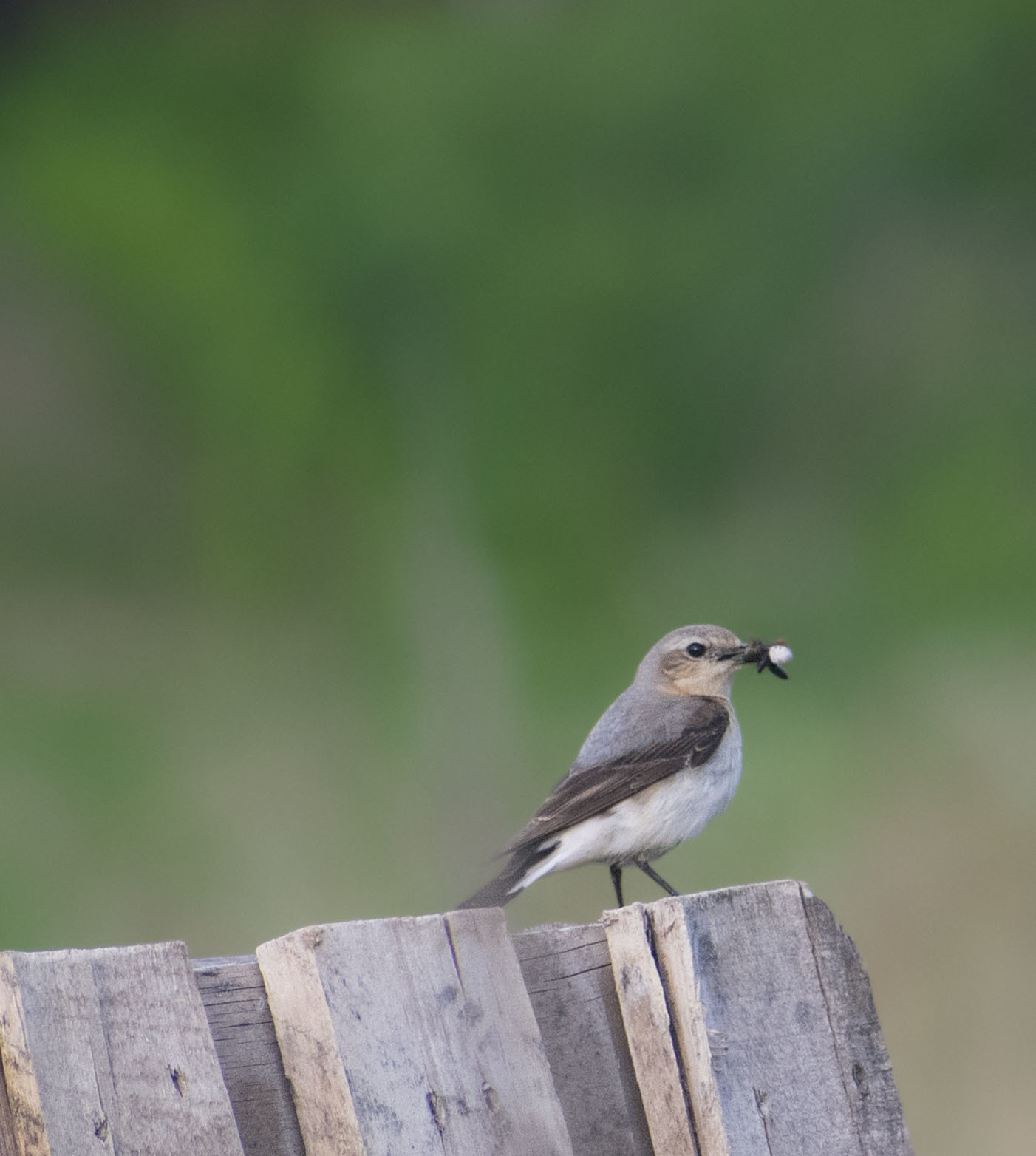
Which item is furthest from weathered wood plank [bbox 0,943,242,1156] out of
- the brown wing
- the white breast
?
the white breast

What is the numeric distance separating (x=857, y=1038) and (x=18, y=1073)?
4.48 feet

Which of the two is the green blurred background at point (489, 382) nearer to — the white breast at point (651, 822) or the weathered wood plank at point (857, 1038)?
the white breast at point (651, 822)

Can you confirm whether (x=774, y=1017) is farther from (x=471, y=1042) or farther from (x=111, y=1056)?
(x=111, y=1056)

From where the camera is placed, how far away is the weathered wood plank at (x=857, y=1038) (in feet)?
7.86

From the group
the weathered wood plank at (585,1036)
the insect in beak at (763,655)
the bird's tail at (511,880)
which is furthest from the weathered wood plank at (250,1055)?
the insect in beak at (763,655)

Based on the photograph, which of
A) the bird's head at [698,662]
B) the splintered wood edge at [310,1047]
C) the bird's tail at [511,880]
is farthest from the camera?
the bird's head at [698,662]

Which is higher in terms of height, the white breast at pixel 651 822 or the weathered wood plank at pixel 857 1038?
the white breast at pixel 651 822

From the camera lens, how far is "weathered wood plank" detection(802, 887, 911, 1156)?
240 cm

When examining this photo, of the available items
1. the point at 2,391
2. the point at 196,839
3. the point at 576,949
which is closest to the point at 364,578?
the point at 196,839

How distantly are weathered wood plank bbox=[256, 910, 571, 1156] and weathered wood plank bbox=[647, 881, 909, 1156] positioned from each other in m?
0.28

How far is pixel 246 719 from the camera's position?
9703 mm

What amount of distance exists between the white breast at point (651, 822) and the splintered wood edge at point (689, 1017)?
247cm

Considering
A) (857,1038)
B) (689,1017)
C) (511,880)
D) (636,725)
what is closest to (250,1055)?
(689,1017)

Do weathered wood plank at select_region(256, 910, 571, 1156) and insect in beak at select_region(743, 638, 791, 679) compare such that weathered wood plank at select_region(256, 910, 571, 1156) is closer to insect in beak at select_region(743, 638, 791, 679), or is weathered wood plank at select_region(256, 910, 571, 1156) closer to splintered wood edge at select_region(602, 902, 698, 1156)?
splintered wood edge at select_region(602, 902, 698, 1156)
